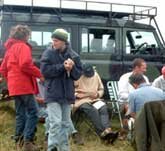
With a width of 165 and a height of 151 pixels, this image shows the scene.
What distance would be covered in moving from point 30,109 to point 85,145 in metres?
0.99

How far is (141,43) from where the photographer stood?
29.5ft

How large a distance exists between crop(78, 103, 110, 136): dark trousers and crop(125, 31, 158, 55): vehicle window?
2.10m

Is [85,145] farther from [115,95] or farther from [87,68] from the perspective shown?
[115,95]

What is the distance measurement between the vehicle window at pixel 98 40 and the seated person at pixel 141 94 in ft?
9.47

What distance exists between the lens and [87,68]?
293 inches

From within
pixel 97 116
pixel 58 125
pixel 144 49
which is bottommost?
pixel 97 116

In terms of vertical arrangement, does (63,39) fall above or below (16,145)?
above

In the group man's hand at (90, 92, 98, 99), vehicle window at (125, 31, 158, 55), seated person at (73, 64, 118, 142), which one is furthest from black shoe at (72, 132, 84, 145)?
vehicle window at (125, 31, 158, 55)

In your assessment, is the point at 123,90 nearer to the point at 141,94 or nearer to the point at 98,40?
the point at 98,40

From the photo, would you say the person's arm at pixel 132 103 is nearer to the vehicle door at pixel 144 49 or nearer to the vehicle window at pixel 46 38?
the vehicle window at pixel 46 38

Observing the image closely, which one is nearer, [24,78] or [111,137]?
[24,78]

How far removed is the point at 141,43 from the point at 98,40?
0.88 metres

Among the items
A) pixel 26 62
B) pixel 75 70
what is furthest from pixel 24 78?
pixel 75 70

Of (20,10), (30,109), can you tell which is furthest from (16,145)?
(20,10)
